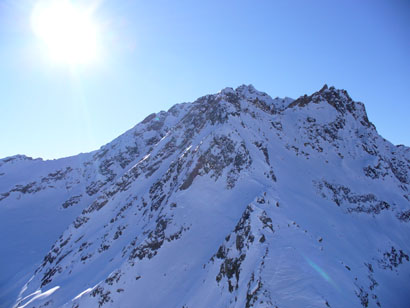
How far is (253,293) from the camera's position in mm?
15461

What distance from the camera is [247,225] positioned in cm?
2080

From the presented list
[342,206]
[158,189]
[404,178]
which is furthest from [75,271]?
[404,178]

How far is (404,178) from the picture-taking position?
46781 mm

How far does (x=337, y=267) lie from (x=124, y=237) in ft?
83.4

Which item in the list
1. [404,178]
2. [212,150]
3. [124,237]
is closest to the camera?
[212,150]

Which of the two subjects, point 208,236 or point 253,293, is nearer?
point 253,293

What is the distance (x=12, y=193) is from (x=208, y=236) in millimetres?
90119

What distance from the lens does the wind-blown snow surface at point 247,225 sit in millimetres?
18812

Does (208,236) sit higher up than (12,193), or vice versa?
(12,193)

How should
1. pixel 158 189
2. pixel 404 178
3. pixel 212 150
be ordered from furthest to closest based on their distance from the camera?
pixel 404 178 → pixel 158 189 → pixel 212 150

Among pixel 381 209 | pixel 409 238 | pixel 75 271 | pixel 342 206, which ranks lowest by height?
pixel 409 238

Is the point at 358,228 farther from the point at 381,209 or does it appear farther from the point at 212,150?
the point at 212,150

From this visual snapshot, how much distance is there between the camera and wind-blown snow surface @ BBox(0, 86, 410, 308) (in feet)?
61.7

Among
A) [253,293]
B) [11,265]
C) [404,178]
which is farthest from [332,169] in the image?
[11,265]
